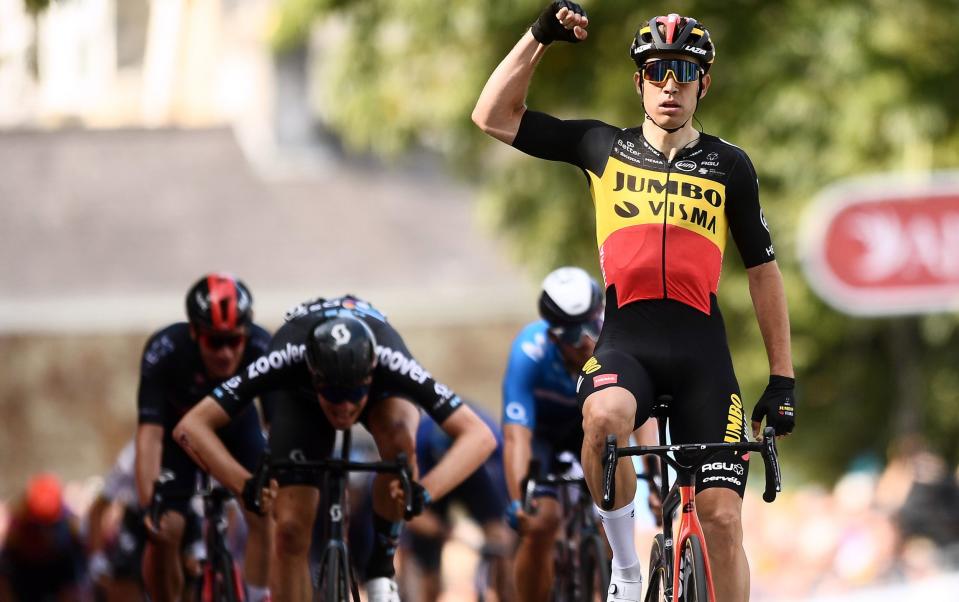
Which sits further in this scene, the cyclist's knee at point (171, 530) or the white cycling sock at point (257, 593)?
the cyclist's knee at point (171, 530)

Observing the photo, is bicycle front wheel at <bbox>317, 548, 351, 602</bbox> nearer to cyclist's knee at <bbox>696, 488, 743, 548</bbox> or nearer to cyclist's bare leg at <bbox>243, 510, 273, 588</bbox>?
cyclist's bare leg at <bbox>243, 510, 273, 588</bbox>

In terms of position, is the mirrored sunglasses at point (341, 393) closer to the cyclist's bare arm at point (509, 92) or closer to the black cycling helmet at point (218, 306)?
the cyclist's bare arm at point (509, 92)

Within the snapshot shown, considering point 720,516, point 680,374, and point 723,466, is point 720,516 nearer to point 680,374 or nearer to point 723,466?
point 723,466

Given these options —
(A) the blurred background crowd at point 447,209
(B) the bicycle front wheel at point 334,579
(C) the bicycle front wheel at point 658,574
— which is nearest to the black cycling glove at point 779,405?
(C) the bicycle front wheel at point 658,574

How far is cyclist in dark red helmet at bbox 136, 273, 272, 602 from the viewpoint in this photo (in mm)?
9562

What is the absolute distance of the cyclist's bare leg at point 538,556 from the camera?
9.88 metres

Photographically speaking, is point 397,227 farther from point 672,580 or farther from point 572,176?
point 672,580

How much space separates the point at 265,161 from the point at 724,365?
3663 cm

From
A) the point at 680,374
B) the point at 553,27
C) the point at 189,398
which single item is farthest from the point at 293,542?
the point at 553,27

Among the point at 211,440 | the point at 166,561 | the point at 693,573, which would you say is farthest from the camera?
the point at 166,561

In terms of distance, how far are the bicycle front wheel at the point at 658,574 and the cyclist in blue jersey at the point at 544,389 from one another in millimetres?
2103

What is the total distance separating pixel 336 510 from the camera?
27.0 ft

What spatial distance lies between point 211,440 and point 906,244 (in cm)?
770

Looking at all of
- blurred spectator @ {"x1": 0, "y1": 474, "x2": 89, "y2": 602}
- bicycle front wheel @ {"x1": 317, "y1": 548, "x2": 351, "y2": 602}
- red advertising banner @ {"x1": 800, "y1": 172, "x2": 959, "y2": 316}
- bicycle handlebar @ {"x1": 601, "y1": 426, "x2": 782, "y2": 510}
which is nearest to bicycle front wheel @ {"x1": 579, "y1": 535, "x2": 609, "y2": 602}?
bicycle front wheel @ {"x1": 317, "y1": 548, "x2": 351, "y2": 602}
